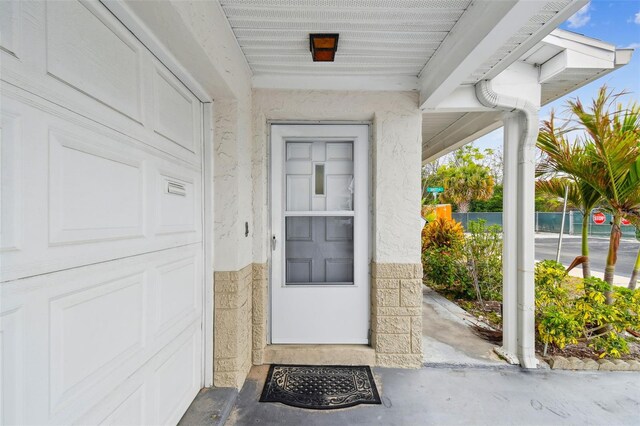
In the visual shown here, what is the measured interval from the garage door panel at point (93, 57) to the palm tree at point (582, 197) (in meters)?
4.28

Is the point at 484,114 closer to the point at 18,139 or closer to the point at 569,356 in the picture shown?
the point at 569,356

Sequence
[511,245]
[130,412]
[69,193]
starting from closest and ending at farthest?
1. [69,193]
2. [130,412]
3. [511,245]

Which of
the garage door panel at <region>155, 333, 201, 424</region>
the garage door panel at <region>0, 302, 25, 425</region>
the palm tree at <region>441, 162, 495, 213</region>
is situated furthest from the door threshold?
the palm tree at <region>441, 162, 495, 213</region>

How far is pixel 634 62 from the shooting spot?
249 centimetres

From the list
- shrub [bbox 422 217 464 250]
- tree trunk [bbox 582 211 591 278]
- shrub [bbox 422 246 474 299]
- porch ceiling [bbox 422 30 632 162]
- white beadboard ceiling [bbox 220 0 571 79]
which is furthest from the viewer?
shrub [bbox 422 217 464 250]

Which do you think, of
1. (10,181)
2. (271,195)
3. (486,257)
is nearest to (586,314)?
(486,257)

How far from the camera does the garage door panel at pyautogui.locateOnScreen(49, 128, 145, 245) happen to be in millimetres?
1006

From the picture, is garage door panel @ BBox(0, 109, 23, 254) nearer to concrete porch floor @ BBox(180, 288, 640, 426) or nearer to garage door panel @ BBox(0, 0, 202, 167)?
garage door panel @ BBox(0, 0, 202, 167)

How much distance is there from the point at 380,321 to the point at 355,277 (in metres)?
0.47

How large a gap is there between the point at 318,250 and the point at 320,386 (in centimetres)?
119

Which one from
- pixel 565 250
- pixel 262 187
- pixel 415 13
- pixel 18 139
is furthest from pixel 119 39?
pixel 565 250

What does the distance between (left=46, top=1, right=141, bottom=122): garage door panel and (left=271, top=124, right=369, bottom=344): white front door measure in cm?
146

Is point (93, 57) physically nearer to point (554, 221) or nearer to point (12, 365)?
point (12, 365)

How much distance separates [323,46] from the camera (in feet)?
6.69
